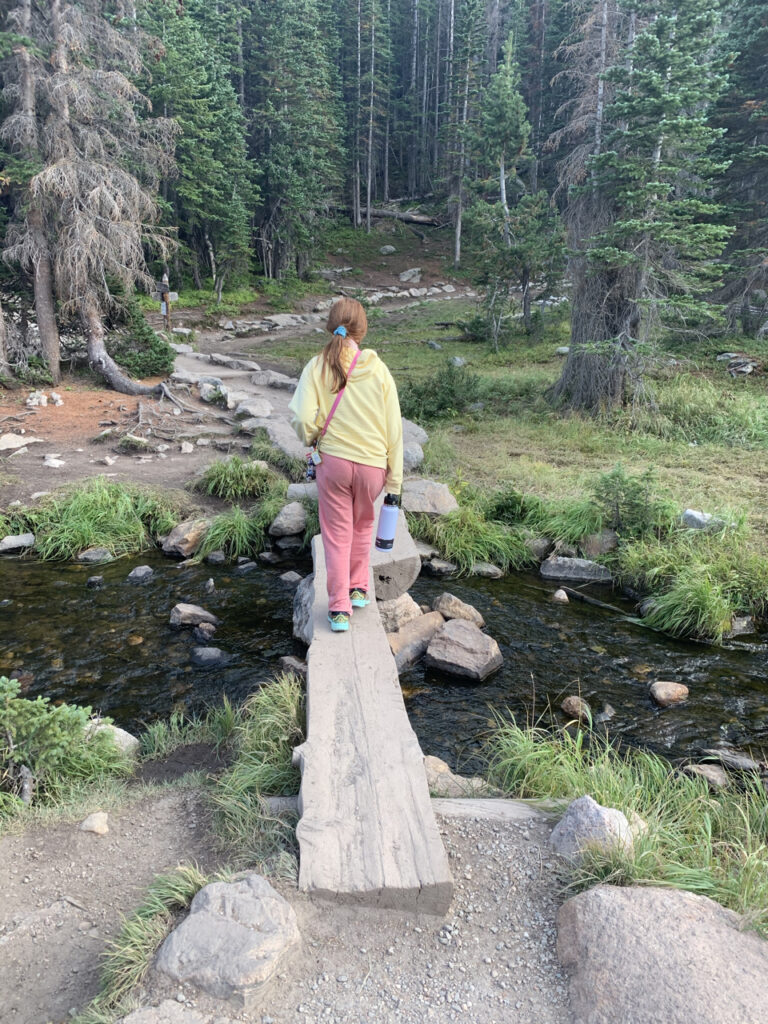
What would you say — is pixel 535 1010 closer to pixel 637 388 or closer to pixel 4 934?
pixel 4 934

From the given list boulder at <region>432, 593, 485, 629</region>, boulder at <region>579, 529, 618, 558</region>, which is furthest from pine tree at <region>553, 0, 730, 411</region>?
boulder at <region>432, 593, 485, 629</region>

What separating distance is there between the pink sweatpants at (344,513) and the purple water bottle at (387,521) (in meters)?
0.10

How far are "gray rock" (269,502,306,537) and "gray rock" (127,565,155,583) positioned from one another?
5.15ft

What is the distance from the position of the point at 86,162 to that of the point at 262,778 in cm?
1330

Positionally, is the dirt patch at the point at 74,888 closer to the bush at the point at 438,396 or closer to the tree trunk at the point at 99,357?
the bush at the point at 438,396

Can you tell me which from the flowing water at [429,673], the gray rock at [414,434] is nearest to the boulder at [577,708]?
the flowing water at [429,673]

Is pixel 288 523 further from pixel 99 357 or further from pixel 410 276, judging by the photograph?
pixel 410 276

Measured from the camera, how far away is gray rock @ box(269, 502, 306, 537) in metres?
8.72

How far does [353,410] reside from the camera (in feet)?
14.7

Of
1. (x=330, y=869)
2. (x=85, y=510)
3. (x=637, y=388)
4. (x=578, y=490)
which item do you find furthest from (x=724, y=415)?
(x=330, y=869)

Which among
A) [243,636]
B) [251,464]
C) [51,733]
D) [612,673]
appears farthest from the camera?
[251,464]

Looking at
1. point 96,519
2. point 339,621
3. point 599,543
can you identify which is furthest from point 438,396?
point 339,621

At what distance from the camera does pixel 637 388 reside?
12414mm

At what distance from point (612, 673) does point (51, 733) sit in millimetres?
4497
